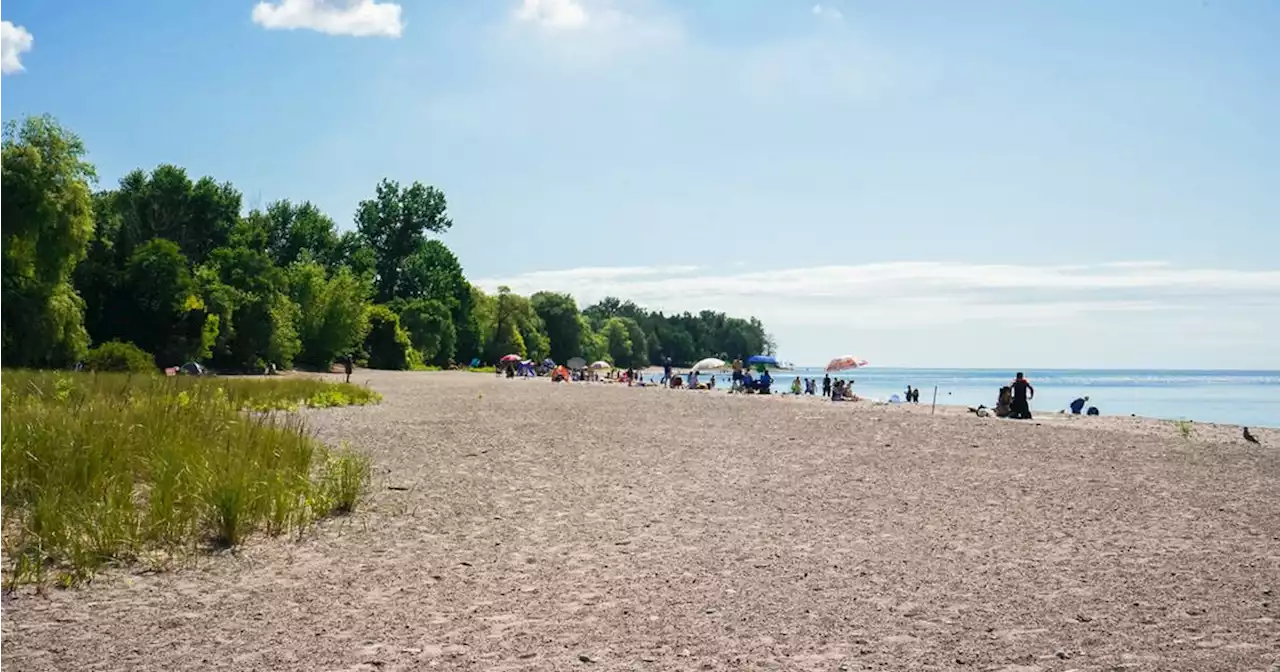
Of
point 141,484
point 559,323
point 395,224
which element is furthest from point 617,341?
point 141,484

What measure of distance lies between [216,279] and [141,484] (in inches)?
2174

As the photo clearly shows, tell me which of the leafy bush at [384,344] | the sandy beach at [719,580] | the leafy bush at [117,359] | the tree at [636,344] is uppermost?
the tree at [636,344]

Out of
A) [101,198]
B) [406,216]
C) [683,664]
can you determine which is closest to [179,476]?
[683,664]

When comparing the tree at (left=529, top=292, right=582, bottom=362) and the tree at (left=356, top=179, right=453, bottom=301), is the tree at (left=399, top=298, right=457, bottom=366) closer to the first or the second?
the tree at (left=356, top=179, right=453, bottom=301)

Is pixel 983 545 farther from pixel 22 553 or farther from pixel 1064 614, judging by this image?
pixel 22 553

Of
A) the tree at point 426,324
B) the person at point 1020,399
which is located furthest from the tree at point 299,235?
the person at point 1020,399

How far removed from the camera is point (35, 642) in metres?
5.58

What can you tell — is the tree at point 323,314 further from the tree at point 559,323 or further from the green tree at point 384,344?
the tree at point 559,323

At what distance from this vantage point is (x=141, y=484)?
1023cm

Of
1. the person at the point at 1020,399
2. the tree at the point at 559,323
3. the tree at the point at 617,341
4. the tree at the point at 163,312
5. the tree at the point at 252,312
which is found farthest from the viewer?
the tree at the point at 617,341

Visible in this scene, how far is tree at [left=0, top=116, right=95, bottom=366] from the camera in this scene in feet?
123

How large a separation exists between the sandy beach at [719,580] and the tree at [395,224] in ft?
311

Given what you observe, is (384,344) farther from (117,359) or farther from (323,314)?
(117,359)

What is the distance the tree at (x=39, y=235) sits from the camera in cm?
3741
